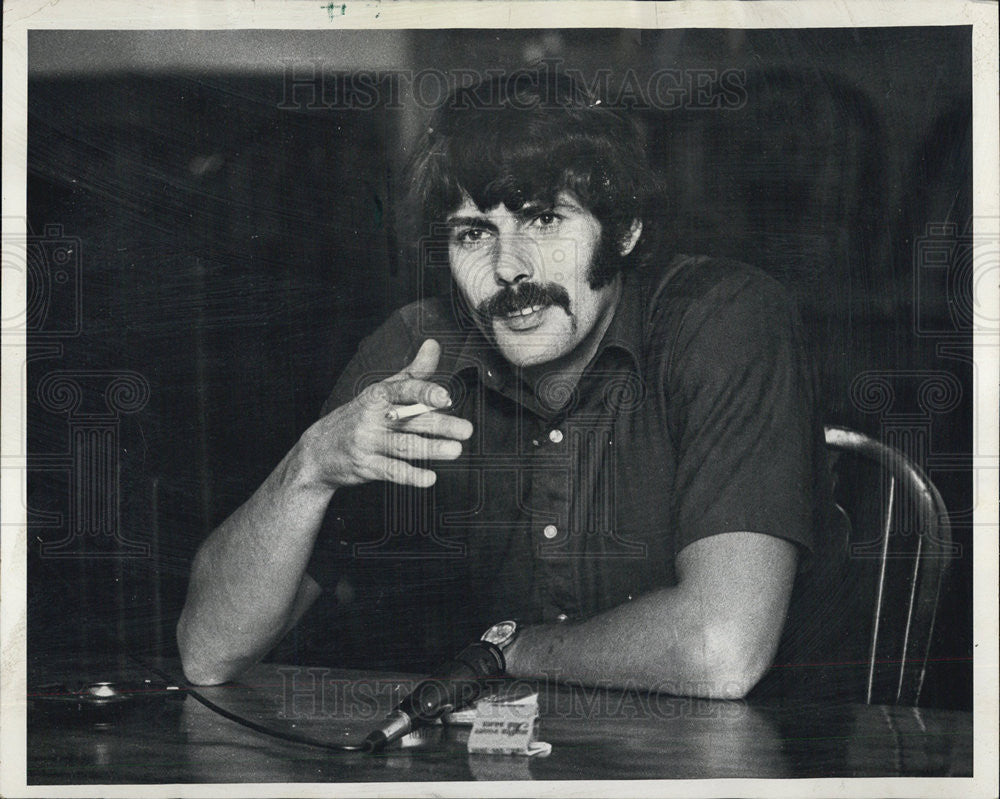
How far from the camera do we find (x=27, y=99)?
6.05ft

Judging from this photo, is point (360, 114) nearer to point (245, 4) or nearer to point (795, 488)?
point (245, 4)

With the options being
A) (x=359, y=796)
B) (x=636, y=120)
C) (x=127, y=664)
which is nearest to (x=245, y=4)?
(x=636, y=120)

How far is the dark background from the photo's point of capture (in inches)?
71.4

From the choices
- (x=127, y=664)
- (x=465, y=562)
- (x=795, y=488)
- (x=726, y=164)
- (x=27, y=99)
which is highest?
(x=27, y=99)

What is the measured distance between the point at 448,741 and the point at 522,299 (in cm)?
73

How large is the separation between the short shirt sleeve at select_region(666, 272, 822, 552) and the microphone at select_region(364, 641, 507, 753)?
0.37 meters

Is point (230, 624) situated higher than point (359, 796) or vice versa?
point (230, 624)

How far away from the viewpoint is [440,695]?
1.74 m

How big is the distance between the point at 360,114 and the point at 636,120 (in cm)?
47

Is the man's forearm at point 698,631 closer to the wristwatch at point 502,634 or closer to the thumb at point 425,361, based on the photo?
the wristwatch at point 502,634

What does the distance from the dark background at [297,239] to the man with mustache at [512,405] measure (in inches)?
2.2

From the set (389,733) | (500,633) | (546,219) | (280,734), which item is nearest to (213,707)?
(280,734)

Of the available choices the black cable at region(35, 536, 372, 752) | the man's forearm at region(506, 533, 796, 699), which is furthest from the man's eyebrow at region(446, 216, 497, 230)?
the black cable at region(35, 536, 372, 752)
